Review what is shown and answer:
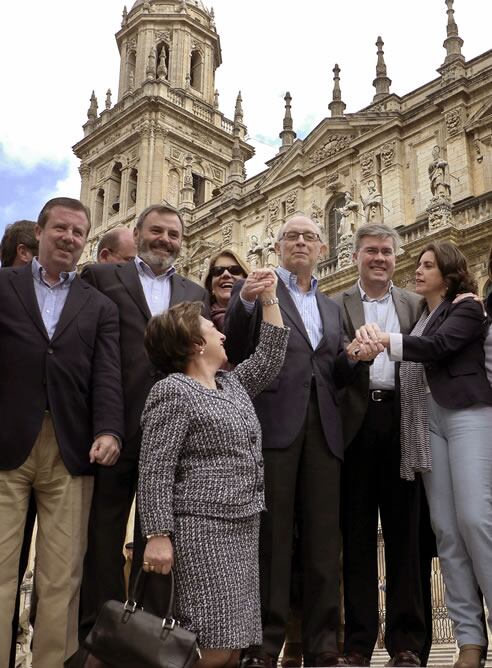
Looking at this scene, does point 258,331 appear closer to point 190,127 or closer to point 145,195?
point 145,195

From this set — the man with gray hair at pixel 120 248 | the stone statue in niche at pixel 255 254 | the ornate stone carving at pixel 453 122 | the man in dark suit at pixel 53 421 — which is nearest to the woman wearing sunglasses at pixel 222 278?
the man with gray hair at pixel 120 248

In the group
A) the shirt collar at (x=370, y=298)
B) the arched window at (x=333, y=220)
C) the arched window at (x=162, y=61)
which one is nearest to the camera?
the shirt collar at (x=370, y=298)

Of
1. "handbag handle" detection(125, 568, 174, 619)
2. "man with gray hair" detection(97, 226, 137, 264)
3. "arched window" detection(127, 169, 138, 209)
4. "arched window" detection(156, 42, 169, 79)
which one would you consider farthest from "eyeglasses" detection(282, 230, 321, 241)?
"arched window" detection(156, 42, 169, 79)

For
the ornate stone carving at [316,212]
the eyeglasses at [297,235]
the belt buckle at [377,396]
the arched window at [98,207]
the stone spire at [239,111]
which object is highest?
the stone spire at [239,111]

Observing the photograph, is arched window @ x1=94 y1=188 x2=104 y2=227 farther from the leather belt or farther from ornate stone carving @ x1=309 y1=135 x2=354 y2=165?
the leather belt

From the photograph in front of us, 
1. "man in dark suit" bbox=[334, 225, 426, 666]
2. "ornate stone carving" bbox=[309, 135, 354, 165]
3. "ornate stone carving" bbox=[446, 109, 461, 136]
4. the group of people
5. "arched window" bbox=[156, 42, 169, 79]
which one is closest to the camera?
the group of people

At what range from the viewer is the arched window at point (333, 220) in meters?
22.8

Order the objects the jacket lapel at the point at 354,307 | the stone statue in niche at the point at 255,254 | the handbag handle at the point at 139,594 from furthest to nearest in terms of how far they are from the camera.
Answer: the stone statue in niche at the point at 255,254 → the jacket lapel at the point at 354,307 → the handbag handle at the point at 139,594

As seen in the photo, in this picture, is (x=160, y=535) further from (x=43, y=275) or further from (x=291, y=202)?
(x=291, y=202)

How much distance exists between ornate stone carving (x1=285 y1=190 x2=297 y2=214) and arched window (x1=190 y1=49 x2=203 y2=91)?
11843 millimetres

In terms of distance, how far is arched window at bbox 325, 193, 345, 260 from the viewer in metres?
22.8

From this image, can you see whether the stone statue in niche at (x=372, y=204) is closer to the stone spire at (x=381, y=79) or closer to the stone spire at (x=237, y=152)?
the stone spire at (x=381, y=79)

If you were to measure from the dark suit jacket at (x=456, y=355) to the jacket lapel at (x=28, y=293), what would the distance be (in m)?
1.95

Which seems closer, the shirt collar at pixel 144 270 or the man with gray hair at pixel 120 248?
the shirt collar at pixel 144 270
